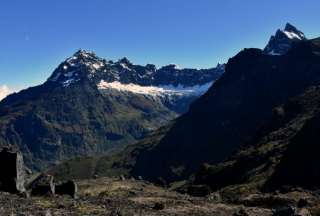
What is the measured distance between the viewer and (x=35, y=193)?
55906 millimetres

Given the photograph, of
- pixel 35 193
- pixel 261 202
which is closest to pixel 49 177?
pixel 35 193

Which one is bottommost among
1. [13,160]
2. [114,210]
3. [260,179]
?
[260,179]

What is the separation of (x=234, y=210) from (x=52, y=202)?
528 inches

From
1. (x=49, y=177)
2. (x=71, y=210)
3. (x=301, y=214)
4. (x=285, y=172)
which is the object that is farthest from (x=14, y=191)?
(x=285, y=172)

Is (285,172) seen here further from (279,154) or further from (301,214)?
(301,214)

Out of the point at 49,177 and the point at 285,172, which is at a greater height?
the point at 49,177

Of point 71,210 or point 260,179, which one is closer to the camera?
point 71,210

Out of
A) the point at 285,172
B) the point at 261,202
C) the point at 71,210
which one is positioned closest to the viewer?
the point at 71,210

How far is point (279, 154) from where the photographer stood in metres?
186

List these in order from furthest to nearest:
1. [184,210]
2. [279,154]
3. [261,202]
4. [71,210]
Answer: [279,154], [261,202], [184,210], [71,210]

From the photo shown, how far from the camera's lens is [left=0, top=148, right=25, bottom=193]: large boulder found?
180 feet

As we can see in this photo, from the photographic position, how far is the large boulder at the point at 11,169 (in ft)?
180

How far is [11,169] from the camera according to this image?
55938 millimetres

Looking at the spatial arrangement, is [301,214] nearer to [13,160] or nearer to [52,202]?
[52,202]
